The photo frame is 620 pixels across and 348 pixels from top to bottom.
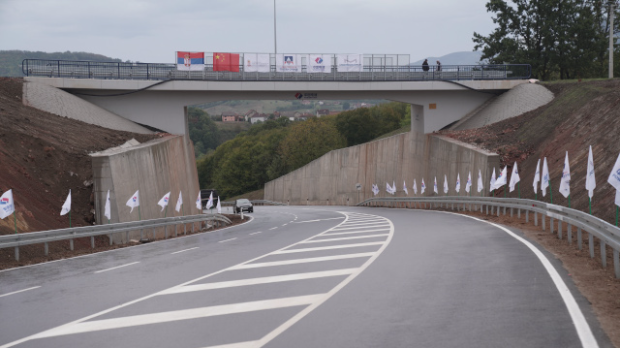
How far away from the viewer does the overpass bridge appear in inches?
1763

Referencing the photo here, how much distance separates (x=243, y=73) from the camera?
1900 inches

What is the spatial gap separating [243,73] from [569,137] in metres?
22.6

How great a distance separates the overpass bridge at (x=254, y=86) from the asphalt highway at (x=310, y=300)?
96.4 feet

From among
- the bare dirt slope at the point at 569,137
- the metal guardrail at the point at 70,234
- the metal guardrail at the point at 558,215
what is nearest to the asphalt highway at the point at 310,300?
the metal guardrail at the point at 558,215

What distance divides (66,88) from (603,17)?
5963 centimetres

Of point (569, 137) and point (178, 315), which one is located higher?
point (569, 137)

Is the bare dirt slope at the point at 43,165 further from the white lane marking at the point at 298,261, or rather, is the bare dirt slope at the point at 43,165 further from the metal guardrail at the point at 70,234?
the white lane marking at the point at 298,261

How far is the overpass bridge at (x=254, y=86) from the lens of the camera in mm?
44781

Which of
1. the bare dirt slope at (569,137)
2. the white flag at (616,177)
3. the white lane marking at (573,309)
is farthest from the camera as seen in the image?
the bare dirt slope at (569,137)

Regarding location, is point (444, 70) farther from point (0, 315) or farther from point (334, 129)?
point (334, 129)

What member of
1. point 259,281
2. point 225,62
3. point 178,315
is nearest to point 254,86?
point 225,62

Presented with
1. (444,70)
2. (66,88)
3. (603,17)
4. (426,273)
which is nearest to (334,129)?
(603,17)

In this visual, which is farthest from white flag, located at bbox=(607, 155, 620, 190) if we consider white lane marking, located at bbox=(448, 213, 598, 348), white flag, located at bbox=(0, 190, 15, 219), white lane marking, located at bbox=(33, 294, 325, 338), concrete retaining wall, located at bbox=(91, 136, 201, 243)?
concrete retaining wall, located at bbox=(91, 136, 201, 243)

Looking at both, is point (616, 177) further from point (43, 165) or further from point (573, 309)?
point (43, 165)
